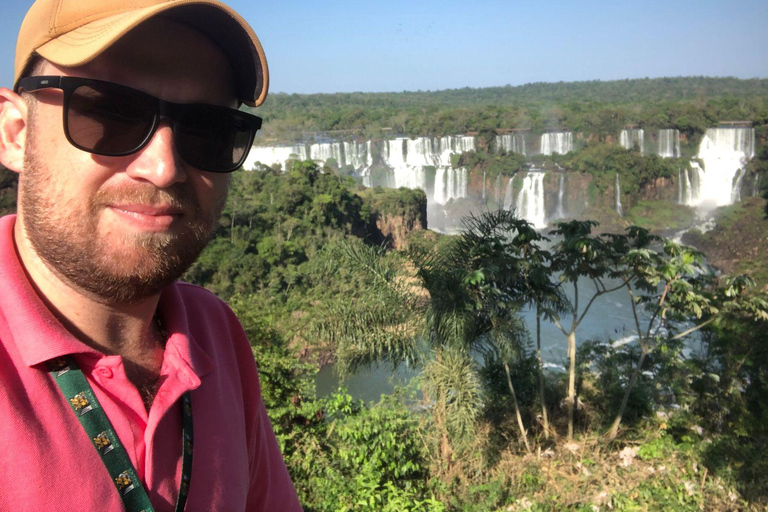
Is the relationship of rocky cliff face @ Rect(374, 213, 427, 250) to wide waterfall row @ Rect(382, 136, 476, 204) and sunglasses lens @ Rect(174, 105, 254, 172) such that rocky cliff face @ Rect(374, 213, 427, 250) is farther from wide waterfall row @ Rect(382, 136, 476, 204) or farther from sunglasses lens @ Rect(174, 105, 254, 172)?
sunglasses lens @ Rect(174, 105, 254, 172)

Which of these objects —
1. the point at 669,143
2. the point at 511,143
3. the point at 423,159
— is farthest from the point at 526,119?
the point at 423,159

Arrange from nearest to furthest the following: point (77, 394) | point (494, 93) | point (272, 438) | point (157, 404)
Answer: point (77, 394), point (157, 404), point (272, 438), point (494, 93)

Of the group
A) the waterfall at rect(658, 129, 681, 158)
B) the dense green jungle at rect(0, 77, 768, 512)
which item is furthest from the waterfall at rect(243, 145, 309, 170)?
the dense green jungle at rect(0, 77, 768, 512)

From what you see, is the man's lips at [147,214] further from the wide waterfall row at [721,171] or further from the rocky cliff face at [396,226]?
the wide waterfall row at [721,171]

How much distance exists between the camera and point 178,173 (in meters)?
0.71

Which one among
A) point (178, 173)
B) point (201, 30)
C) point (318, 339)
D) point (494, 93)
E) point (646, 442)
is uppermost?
point (494, 93)

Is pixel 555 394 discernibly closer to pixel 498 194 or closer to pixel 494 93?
pixel 498 194

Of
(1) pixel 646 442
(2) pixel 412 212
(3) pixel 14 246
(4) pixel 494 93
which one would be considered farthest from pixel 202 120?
(4) pixel 494 93

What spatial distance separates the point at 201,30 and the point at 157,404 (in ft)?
1.47

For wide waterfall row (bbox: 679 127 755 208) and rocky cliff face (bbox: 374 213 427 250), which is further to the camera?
wide waterfall row (bbox: 679 127 755 208)

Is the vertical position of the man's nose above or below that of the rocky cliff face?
above

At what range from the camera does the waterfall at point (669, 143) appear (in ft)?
107

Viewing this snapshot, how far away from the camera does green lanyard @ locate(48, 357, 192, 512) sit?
1.99 ft

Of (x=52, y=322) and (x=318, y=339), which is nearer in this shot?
(x=52, y=322)
